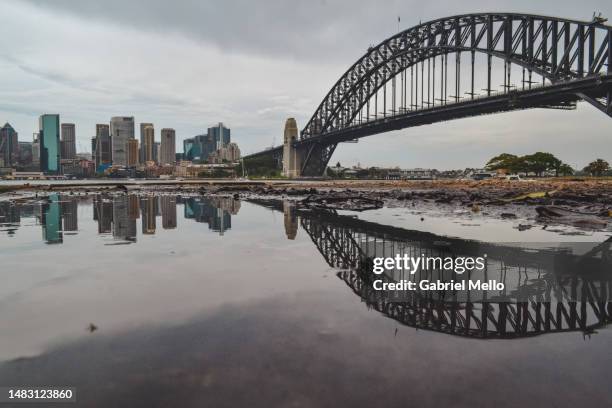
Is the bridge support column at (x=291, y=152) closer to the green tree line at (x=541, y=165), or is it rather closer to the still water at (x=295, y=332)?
the green tree line at (x=541, y=165)

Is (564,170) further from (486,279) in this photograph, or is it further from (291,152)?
(486,279)

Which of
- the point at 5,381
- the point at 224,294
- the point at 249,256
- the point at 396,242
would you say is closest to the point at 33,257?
A: the point at 249,256

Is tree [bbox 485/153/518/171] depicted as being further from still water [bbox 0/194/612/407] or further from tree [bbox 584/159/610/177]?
still water [bbox 0/194/612/407]

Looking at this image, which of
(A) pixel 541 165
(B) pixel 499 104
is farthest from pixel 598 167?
(B) pixel 499 104

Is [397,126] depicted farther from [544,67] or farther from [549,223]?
[549,223]

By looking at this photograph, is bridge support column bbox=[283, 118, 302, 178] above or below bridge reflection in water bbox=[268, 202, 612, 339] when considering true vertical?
above

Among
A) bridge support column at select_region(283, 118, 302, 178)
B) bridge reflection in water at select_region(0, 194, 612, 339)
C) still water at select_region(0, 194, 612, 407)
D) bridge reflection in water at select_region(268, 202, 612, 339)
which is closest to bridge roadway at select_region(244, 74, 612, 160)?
bridge support column at select_region(283, 118, 302, 178)

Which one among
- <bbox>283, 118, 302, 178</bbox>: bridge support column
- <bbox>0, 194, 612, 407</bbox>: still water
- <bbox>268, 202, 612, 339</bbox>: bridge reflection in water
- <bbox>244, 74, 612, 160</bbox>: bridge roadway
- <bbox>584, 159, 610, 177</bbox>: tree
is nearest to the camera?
<bbox>0, 194, 612, 407</bbox>: still water
